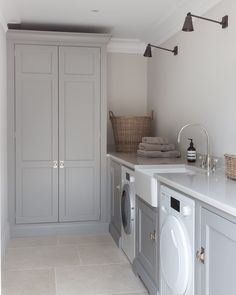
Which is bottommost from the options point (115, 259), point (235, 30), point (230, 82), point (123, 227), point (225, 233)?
point (115, 259)

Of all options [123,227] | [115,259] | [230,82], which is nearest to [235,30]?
[230,82]

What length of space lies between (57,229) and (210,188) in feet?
8.62

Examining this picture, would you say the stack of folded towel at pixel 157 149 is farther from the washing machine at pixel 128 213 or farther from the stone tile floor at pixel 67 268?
the stone tile floor at pixel 67 268

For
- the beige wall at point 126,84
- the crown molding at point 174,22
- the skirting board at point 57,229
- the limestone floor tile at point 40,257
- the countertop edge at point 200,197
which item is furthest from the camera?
the beige wall at point 126,84

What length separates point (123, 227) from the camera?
139 inches

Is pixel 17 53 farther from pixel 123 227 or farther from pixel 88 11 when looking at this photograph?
pixel 123 227

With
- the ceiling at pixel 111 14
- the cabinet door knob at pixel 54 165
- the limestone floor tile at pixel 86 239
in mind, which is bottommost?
the limestone floor tile at pixel 86 239

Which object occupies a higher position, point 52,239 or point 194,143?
point 194,143

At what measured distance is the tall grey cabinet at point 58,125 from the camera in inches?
162

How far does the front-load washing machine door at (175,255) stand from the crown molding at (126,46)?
2963 mm

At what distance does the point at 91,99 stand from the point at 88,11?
38.5 inches

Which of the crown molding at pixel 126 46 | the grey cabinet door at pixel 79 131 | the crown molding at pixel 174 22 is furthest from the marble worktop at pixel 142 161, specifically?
the crown molding at pixel 126 46

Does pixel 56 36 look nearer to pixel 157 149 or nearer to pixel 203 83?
pixel 157 149

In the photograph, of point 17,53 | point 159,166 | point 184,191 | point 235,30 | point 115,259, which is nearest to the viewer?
point 184,191
